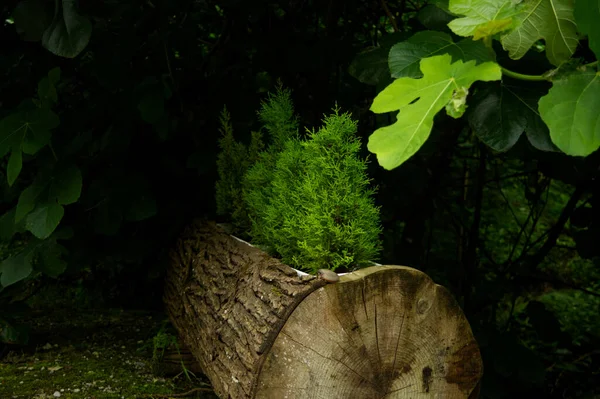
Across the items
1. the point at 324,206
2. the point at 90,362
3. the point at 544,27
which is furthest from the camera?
the point at 90,362

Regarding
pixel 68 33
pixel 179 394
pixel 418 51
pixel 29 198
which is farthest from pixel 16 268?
pixel 418 51

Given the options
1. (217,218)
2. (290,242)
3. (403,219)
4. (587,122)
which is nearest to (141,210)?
(217,218)

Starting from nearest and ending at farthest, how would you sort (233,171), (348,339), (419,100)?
(419,100), (348,339), (233,171)

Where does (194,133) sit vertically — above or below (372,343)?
above

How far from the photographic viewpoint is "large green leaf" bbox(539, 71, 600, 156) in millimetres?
1116

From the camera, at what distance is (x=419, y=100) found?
1.12m

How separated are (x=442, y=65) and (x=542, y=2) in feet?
1.23

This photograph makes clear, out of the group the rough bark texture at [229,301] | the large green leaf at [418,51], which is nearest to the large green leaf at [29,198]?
the rough bark texture at [229,301]

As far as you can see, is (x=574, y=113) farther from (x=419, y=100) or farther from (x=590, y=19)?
(x=419, y=100)

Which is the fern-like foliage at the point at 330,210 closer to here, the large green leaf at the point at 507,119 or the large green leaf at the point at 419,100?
the large green leaf at the point at 507,119

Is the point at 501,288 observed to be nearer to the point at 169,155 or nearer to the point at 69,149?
the point at 169,155

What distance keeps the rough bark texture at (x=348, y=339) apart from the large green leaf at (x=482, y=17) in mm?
1025

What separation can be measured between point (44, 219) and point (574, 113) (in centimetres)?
220

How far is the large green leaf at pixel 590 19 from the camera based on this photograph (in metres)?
1.12
